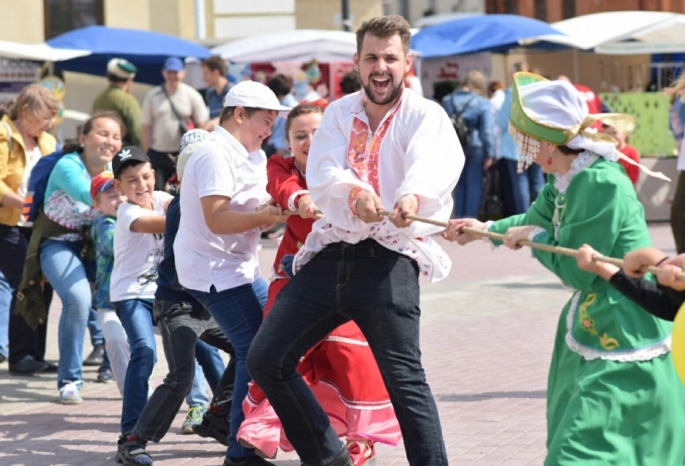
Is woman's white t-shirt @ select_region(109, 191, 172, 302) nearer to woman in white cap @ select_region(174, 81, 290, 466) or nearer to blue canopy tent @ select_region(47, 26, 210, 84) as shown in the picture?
woman in white cap @ select_region(174, 81, 290, 466)

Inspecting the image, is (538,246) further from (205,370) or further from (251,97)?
(205,370)

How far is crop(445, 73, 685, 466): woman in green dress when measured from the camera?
405 centimetres

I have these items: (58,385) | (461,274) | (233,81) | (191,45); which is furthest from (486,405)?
(191,45)

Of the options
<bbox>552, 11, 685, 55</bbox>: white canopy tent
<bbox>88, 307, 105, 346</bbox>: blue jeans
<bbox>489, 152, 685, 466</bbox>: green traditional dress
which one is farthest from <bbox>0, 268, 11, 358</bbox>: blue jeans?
<bbox>552, 11, 685, 55</bbox>: white canopy tent

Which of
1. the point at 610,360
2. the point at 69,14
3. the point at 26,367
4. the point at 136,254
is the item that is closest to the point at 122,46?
the point at 69,14

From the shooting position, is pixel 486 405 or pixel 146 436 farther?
pixel 486 405

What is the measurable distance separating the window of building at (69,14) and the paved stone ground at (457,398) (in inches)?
542

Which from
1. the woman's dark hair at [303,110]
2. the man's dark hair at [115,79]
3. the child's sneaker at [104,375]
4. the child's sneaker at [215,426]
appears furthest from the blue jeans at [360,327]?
the man's dark hair at [115,79]

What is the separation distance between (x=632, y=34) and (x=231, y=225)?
46.9ft

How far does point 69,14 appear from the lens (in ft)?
78.2

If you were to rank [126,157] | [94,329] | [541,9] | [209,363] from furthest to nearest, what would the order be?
[541,9]
[94,329]
[209,363]
[126,157]

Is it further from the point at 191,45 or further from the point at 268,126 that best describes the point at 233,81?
the point at 268,126

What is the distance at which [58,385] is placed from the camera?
753cm

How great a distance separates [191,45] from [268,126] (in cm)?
1163
